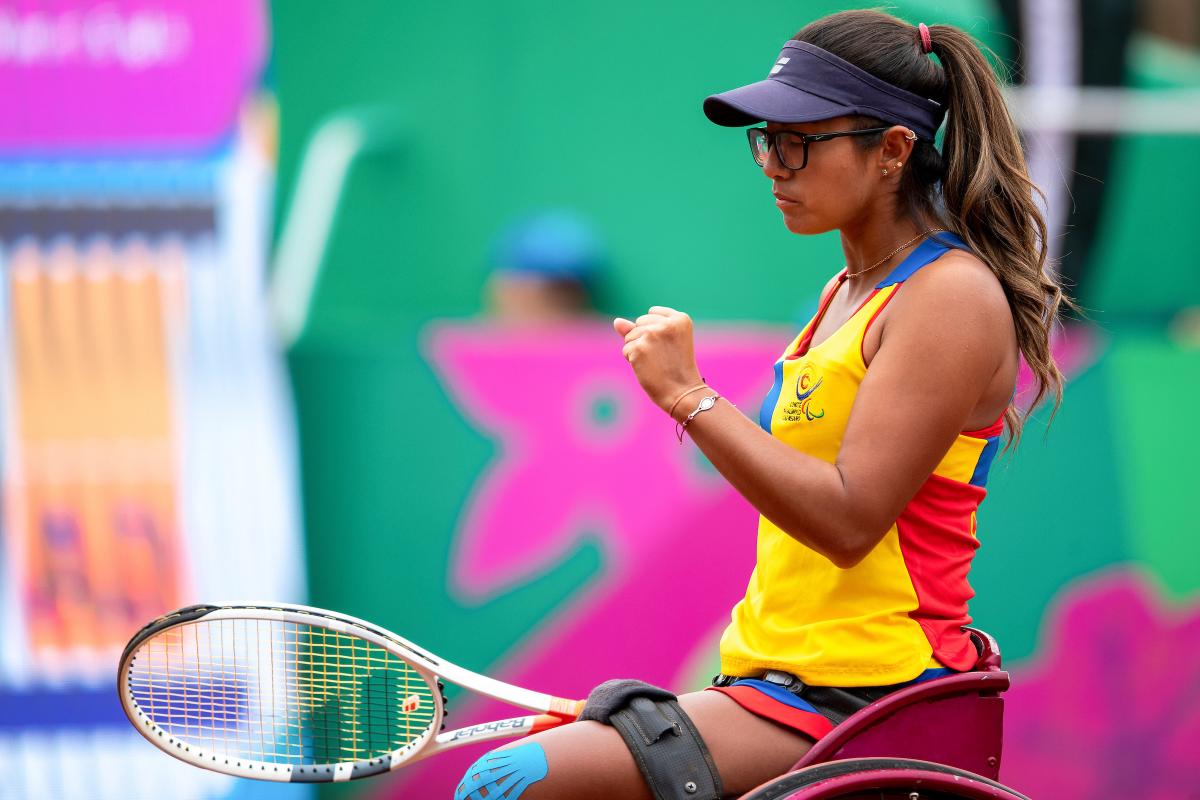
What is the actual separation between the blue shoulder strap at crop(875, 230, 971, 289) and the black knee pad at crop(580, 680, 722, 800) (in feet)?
2.45

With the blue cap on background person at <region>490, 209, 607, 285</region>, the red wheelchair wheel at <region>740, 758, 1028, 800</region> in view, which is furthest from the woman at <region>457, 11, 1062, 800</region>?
the blue cap on background person at <region>490, 209, 607, 285</region>

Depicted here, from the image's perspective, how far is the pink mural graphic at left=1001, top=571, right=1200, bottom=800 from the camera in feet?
16.6

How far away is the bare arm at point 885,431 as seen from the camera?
2.30 metres

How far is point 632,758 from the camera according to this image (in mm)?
2396

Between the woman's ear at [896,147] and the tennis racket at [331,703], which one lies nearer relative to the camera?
the woman's ear at [896,147]

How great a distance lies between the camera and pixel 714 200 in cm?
707

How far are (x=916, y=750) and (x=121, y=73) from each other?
5232 millimetres

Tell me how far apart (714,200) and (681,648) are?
2.60 m

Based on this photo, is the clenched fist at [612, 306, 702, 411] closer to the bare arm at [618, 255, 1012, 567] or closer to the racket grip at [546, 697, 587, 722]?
the bare arm at [618, 255, 1012, 567]

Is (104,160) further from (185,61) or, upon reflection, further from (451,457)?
(451,457)

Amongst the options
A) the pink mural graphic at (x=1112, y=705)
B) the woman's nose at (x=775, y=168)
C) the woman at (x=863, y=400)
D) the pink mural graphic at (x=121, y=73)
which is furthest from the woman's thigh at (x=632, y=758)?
the pink mural graphic at (x=121, y=73)

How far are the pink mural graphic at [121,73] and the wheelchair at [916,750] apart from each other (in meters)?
4.93

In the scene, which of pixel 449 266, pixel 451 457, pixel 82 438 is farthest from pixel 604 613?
pixel 449 266

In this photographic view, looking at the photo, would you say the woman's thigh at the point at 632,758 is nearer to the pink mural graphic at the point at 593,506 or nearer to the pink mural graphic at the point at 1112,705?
the pink mural graphic at the point at 593,506
